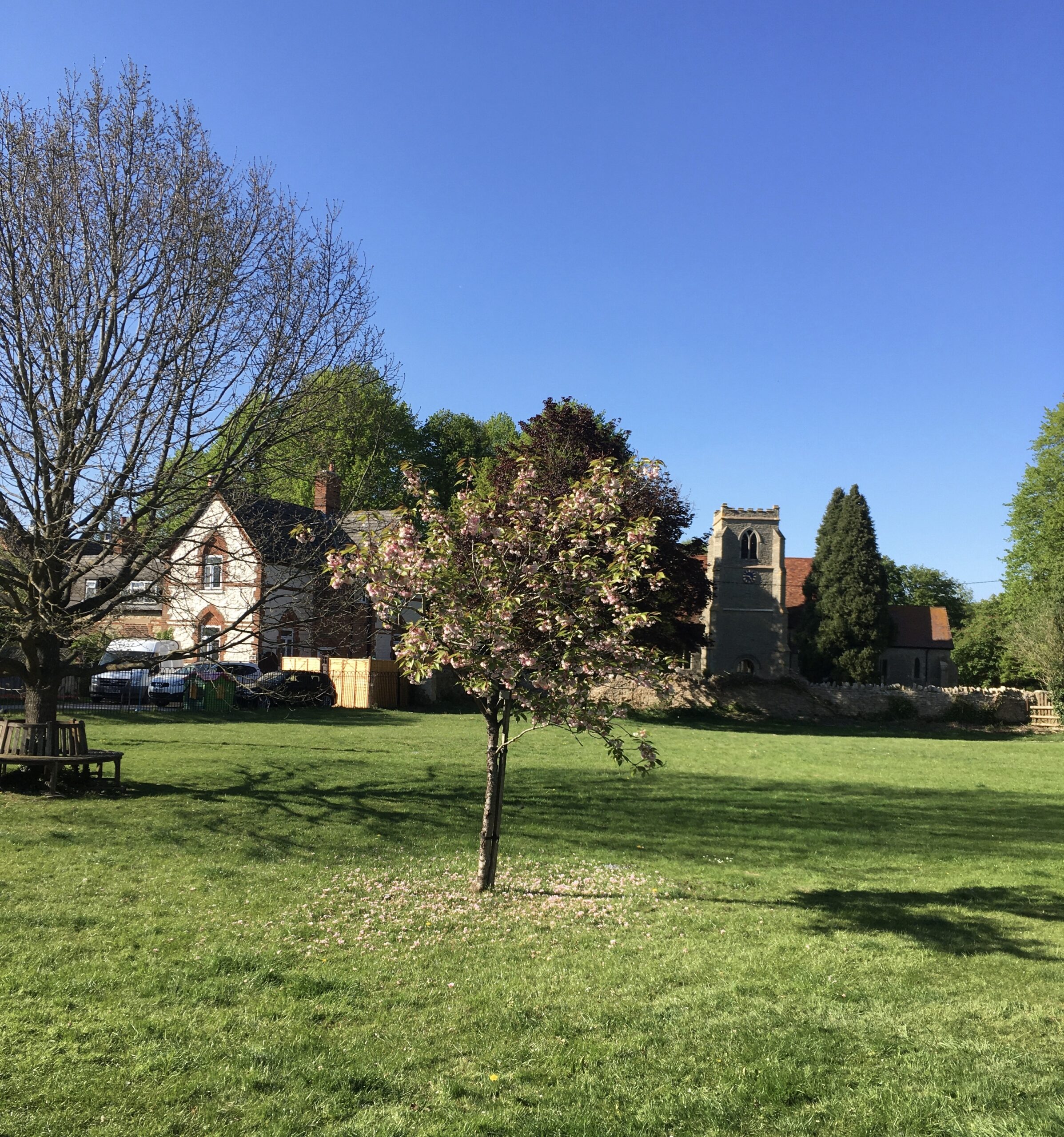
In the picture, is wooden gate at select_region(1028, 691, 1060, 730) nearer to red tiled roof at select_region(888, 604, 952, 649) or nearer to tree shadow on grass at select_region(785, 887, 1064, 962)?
red tiled roof at select_region(888, 604, 952, 649)

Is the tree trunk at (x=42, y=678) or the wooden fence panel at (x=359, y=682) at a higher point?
the tree trunk at (x=42, y=678)

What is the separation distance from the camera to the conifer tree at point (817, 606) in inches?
1906

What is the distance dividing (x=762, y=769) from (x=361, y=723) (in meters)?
12.8

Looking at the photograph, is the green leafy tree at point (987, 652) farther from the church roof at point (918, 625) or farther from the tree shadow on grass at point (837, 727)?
the tree shadow on grass at point (837, 727)

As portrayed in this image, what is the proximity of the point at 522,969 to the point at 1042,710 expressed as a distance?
128 feet

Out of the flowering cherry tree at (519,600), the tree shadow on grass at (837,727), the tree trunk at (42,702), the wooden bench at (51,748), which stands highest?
the flowering cherry tree at (519,600)

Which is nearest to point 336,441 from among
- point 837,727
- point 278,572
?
point 278,572

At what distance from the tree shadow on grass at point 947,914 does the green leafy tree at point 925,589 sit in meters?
62.6

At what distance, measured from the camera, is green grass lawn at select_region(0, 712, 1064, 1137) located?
4207mm

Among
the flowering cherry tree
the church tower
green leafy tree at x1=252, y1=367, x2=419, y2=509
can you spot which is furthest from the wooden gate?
the flowering cherry tree

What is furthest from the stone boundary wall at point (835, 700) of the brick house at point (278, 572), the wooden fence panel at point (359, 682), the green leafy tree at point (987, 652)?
the brick house at point (278, 572)

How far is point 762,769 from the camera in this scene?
763 inches

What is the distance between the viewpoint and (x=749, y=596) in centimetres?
5169

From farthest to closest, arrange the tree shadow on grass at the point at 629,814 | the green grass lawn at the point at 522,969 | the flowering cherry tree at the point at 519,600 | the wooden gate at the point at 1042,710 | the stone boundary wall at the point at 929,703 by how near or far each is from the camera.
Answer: the stone boundary wall at the point at 929,703
the wooden gate at the point at 1042,710
the tree shadow on grass at the point at 629,814
the flowering cherry tree at the point at 519,600
the green grass lawn at the point at 522,969
